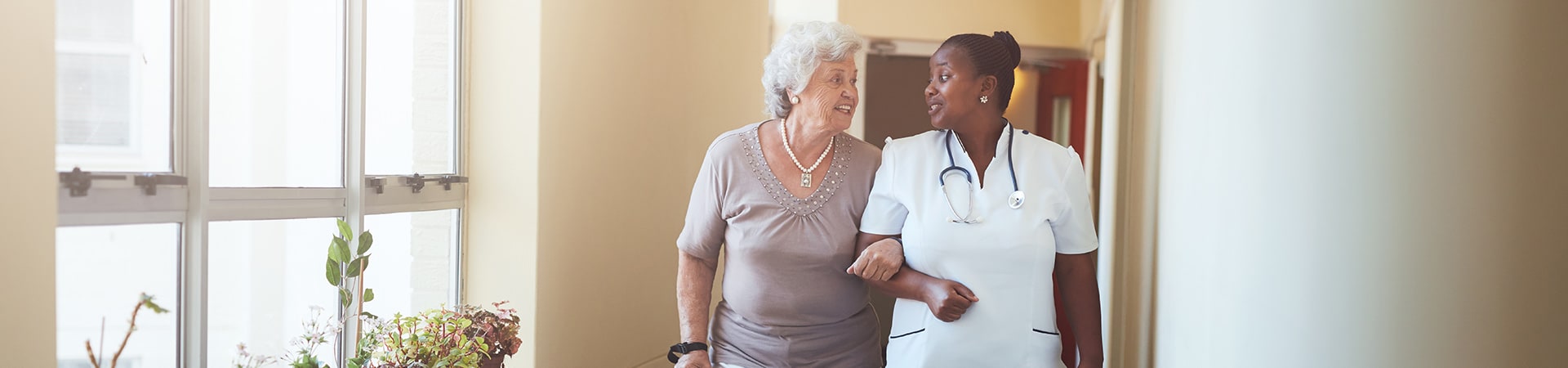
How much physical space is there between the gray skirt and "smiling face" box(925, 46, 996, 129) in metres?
0.59

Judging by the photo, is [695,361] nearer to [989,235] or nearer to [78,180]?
[989,235]

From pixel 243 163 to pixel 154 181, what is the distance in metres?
0.29

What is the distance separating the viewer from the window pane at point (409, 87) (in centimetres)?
270

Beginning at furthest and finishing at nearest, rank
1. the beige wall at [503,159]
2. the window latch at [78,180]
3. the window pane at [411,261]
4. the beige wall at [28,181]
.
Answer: the beige wall at [503,159]
the window pane at [411,261]
the window latch at [78,180]
the beige wall at [28,181]

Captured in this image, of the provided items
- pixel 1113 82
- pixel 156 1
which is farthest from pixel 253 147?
pixel 1113 82

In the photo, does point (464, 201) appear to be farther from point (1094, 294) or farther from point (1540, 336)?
point (1540, 336)

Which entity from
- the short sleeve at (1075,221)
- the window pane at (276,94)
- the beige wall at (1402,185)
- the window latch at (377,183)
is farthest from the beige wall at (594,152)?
the beige wall at (1402,185)

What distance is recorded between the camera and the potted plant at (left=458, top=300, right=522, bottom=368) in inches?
97.7

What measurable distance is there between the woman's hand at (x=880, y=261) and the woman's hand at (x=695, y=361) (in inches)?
20.8

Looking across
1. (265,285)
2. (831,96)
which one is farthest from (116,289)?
(831,96)

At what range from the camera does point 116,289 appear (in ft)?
5.93

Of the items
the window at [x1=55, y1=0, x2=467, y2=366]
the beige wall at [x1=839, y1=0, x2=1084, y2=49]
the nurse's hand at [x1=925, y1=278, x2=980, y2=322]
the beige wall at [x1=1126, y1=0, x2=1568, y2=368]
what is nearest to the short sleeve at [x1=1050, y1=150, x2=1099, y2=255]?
the nurse's hand at [x1=925, y1=278, x2=980, y2=322]

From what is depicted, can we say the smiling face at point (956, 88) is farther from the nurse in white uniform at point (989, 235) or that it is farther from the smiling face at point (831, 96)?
the smiling face at point (831, 96)

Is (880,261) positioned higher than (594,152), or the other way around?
(594,152)
